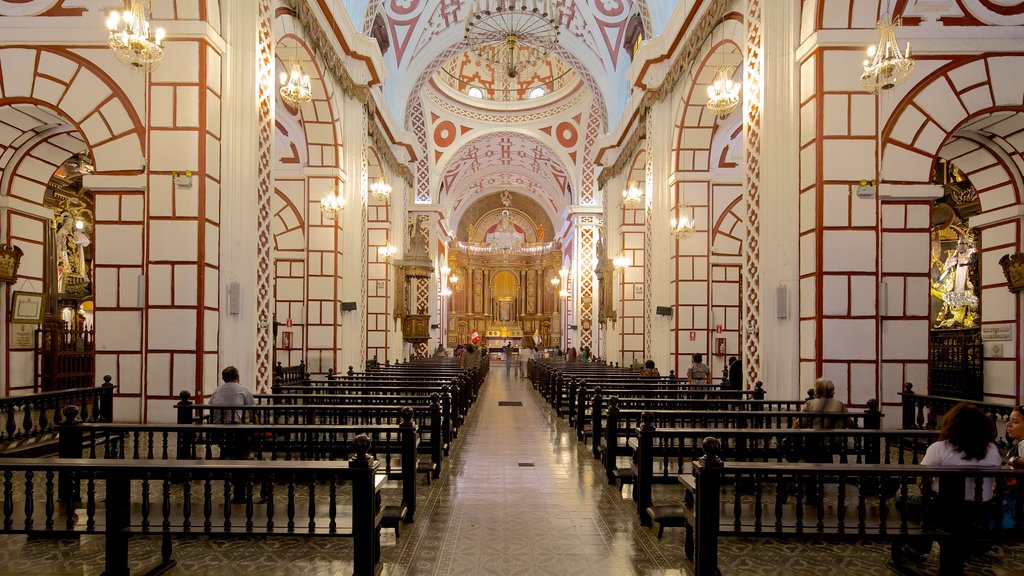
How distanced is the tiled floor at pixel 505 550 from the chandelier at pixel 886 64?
4.54 meters

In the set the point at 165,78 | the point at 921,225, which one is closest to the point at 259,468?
the point at 165,78

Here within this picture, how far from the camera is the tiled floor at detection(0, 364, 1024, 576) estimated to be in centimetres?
452

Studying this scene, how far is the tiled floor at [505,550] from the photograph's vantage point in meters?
4.52

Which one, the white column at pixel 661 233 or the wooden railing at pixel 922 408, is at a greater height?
the white column at pixel 661 233

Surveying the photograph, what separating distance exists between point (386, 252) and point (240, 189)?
11.7m

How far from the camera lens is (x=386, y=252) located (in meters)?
21.5

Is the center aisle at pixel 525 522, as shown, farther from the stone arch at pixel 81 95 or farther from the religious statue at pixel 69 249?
the religious statue at pixel 69 249

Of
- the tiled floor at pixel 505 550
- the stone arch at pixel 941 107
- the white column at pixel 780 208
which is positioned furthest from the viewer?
the white column at pixel 780 208

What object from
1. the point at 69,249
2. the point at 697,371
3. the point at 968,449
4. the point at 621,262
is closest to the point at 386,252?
the point at 621,262

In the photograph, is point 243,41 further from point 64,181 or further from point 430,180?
point 430,180

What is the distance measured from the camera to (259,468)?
12.8ft

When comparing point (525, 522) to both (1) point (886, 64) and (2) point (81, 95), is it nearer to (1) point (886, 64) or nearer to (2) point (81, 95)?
(1) point (886, 64)

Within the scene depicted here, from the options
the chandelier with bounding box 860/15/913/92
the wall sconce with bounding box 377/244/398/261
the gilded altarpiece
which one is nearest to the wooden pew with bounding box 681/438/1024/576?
the chandelier with bounding box 860/15/913/92

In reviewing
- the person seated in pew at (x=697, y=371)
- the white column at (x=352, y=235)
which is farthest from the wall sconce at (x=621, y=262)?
the person seated in pew at (x=697, y=371)
